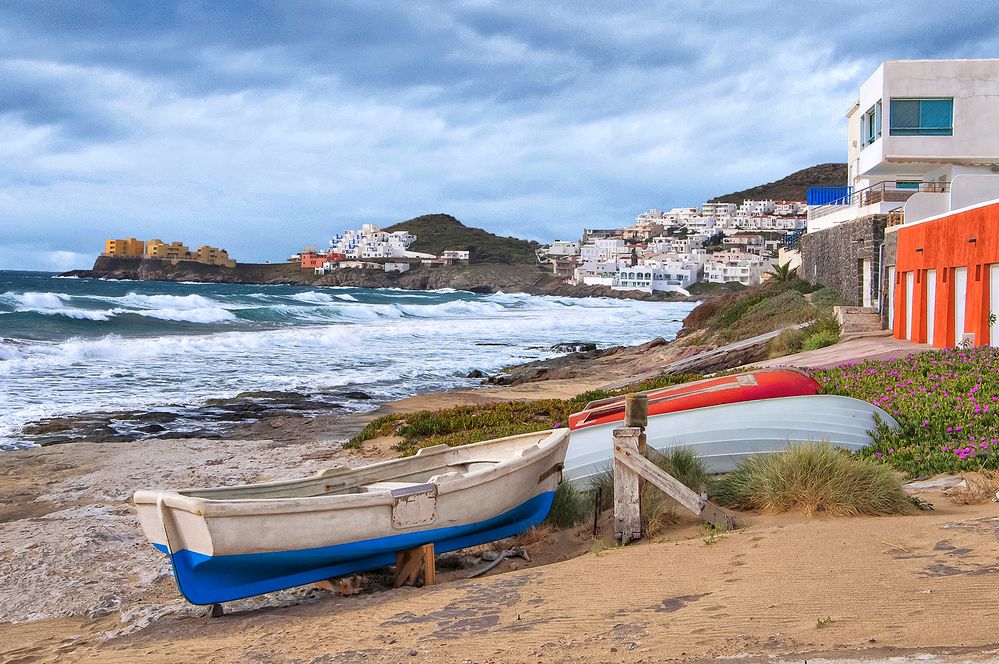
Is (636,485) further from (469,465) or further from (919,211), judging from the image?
(919,211)

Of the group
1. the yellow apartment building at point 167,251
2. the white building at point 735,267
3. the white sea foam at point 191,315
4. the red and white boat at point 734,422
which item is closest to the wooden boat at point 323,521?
the red and white boat at point 734,422

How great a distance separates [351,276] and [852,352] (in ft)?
469

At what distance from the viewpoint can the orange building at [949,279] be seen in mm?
16078

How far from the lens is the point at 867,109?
31375mm

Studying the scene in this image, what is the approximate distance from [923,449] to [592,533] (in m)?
3.91

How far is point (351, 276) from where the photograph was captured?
158m

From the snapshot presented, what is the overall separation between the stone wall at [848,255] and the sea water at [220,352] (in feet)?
33.5

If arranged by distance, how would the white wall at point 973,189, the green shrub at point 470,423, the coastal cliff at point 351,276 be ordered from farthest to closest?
1. the coastal cliff at point 351,276
2. the white wall at point 973,189
3. the green shrub at point 470,423

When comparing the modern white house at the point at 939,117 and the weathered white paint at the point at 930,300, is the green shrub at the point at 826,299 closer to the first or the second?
the modern white house at the point at 939,117

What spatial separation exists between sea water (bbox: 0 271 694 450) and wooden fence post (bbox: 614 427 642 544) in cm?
1146

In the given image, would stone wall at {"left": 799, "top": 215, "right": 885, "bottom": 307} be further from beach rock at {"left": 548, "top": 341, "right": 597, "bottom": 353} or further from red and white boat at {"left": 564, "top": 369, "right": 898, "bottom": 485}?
red and white boat at {"left": 564, "top": 369, "right": 898, "bottom": 485}

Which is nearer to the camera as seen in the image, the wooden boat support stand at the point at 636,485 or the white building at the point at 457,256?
the wooden boat support stand at the point at 636,485

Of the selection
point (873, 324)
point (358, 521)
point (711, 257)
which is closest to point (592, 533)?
point (358, 521)

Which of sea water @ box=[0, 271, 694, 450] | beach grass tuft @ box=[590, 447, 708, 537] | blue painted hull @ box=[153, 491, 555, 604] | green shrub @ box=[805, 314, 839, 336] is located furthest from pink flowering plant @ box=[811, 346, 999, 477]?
sea water @ box=[0, 271, 694, 450]
